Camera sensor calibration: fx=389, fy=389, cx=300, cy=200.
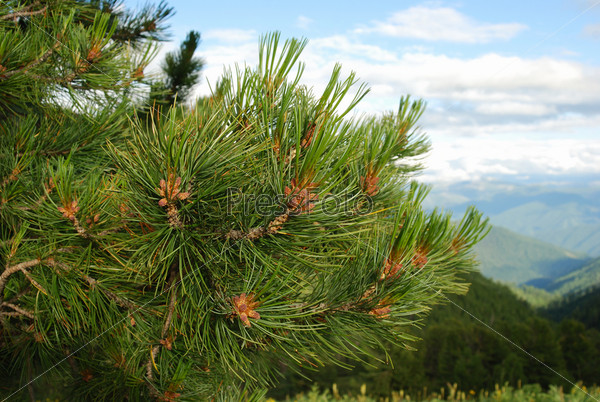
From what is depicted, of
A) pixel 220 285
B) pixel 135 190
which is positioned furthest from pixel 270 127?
pixel 220 285

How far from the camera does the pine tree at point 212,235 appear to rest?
54.4 inches

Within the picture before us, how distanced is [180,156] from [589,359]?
53631mm

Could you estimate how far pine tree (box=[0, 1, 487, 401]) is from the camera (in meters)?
1.38

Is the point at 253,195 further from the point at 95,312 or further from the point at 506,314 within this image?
the point at 506,314

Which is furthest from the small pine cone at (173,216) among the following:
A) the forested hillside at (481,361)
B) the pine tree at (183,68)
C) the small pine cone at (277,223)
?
the forested hillside at (481,361)

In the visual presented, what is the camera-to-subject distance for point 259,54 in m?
1.58

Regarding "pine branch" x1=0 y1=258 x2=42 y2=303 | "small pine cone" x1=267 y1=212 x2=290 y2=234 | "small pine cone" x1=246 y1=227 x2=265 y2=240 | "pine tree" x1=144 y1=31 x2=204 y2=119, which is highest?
"pine tree" x1=144 y1=31 x2=204 y2=119

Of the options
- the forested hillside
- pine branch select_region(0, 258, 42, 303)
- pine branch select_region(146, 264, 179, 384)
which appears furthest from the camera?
the forested hillside

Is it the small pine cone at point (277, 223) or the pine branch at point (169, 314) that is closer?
the small pine cone at point (277, 223)

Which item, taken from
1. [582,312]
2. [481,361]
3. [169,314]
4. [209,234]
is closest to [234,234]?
[209,234]

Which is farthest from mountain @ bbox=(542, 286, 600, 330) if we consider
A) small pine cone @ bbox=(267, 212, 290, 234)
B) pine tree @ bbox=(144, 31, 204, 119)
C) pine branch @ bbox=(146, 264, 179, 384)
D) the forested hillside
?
small pine cone @ bbox=(267, 212, 290, 234)

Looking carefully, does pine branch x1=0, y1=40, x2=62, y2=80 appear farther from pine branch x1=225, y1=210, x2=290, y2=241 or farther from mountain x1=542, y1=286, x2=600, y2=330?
mountain x1=542, y1=286, x2=600, y2=330

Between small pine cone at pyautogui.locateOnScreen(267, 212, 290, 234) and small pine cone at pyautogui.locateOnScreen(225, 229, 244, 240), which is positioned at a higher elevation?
small pine cone at pyautogui.locateOnScreen(267, 212, 290, 234)

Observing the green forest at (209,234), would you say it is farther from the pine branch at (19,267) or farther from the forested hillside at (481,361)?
the forested hillside at (481,361)
